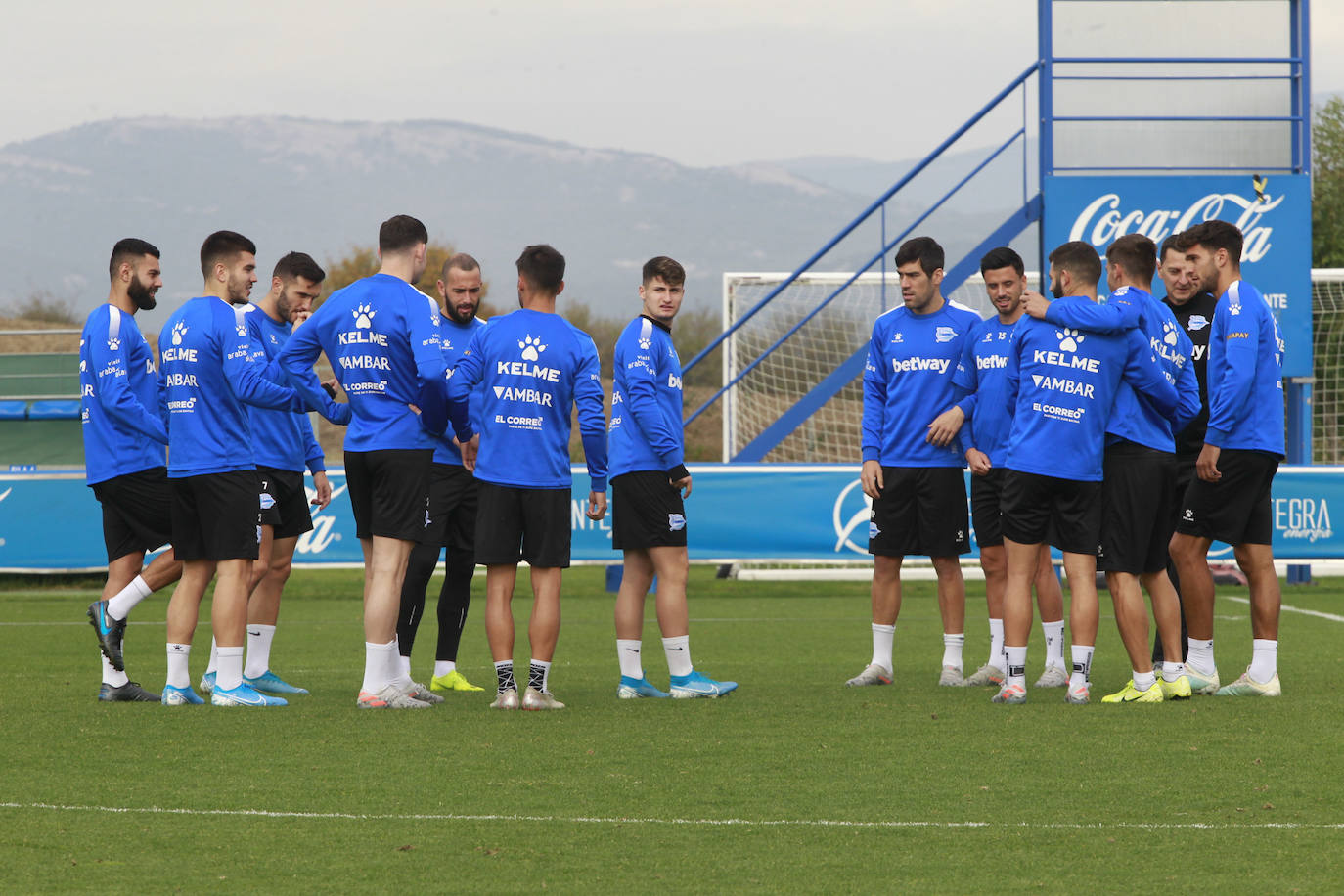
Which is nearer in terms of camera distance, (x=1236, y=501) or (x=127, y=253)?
(x=1236, y=501)

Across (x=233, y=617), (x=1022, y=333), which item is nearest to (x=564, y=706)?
(x=233, y=617)

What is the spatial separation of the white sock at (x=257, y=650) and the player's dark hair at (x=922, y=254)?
387cm

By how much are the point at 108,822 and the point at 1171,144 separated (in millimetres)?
13446

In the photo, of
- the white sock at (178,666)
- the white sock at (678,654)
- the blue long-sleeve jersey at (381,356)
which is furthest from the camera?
the white sock at (678,654)

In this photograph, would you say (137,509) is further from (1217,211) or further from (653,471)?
(1217,211)

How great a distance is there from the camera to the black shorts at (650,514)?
7.41 metres

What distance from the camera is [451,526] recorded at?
7.94m

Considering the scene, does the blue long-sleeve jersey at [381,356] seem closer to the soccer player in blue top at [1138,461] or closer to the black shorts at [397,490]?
the black shorts at [397,490]

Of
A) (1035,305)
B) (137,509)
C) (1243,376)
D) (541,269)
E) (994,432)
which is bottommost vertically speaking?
(137,509)

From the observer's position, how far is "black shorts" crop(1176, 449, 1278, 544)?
732 cm

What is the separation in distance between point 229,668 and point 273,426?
1.47 m

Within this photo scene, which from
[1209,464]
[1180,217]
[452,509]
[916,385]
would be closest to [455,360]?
[452,509]

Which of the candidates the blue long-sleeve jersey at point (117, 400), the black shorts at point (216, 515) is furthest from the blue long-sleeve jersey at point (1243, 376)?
the blue long-sleeve jersey at point (117, 400)

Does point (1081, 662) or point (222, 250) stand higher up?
point (222, 250)
